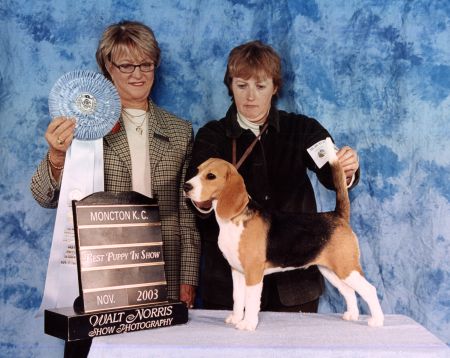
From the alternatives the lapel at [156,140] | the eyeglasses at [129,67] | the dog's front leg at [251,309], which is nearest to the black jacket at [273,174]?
the lapel at [156,140]

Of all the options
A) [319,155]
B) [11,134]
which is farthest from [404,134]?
[11,134]

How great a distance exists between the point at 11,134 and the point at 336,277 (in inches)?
60.1

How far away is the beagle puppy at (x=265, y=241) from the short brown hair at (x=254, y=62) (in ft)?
1.54

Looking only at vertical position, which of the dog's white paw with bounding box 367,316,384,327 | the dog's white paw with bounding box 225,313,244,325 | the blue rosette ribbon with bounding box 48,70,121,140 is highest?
the blue rosette ribbon with bounding box 48,70,121,140

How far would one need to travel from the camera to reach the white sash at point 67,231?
1859mm

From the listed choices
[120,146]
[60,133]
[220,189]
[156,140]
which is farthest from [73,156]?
[220,189]

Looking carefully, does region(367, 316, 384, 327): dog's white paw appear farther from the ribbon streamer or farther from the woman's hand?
the woman's hand

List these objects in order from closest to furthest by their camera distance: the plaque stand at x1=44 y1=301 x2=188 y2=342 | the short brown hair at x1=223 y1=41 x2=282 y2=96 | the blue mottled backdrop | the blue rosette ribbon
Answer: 1. the plaque stand at x1=44 y1=301 x2=188 y2=342
2. the blue rosette ribbon
3. the short brown hair at x1=223 y1=41 x2=282 y2=96
4. the blue mottled backdrop

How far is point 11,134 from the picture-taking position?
2.41 metres

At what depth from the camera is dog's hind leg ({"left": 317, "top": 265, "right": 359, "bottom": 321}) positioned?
67.7 inches

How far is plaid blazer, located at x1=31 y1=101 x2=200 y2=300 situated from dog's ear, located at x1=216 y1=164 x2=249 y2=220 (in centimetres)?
49

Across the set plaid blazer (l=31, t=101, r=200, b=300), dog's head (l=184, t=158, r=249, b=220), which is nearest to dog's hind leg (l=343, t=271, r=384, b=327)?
dog's head (l=184, t=158, r=249, b=220)

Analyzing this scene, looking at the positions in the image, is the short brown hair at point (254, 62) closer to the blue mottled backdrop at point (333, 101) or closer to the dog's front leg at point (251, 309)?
the blue mottled backdrop at point (333, 101)

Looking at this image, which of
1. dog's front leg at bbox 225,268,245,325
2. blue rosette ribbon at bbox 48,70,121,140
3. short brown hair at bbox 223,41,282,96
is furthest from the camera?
short brown hair at bbox 223,41,282,96
